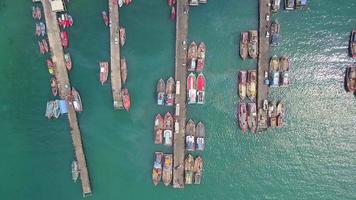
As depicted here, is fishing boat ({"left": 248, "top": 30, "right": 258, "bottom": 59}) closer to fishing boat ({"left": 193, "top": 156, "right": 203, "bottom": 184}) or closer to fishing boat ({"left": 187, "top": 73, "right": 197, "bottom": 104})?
fishing boat ({"left": 187, "top": 73, "right": 197, "bottom": 104})

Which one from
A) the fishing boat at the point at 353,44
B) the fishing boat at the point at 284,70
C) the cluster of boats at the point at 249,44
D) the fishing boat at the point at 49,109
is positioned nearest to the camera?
the fishing boat at the point at 353,44

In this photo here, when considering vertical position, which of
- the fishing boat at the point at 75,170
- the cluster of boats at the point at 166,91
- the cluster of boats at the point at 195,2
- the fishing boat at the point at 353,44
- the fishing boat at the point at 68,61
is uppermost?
the cluster of boats at the point at 195,2

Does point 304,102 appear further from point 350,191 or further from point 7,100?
point 7,100

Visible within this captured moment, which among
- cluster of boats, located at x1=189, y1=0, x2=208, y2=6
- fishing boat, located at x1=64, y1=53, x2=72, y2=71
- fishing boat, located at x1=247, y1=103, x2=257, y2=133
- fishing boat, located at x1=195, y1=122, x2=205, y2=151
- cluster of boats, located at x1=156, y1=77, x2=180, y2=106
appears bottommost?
fishing boat, located at x1=195, y1=122, x2=205, y2=151

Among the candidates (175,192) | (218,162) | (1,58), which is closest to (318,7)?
(218,162)

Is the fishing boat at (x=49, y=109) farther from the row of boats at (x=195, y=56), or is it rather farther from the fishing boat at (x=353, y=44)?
the fishing boat at (x=353, y=44)

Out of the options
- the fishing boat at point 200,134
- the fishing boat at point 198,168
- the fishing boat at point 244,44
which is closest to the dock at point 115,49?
the fishing boat at point 200,134

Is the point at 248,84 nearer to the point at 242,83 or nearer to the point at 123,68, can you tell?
the point at 242,83

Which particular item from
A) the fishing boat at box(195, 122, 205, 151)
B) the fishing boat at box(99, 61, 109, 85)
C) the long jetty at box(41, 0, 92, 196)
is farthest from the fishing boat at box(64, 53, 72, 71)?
the fishing boat at box(195, 122, 205, 151)
